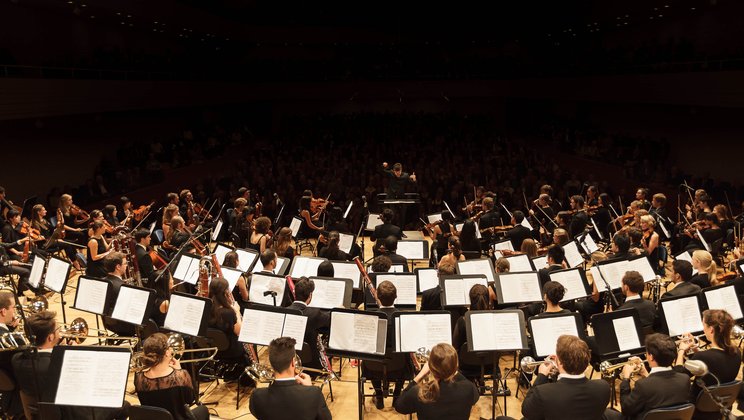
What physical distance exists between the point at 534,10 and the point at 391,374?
30.1 m

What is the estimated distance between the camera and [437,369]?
16.5 feet

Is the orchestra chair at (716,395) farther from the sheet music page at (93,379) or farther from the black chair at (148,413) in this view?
the sheet music page at (93,379)

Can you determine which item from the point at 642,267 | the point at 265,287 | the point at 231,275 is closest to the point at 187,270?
the point at 231,275

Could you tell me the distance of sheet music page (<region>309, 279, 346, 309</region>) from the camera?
7793mm

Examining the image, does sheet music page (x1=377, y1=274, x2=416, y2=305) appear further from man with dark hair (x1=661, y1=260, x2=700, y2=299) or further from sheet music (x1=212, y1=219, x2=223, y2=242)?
sheet music (x1=212, y1=219, x2=223, y2=242)

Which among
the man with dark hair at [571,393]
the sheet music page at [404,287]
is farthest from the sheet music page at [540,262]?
the man with dark hair at [571,393]

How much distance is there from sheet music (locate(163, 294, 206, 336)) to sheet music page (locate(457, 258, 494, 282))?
3743 millimetres

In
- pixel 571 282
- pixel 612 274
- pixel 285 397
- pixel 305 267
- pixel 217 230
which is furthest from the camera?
pixel 217 230

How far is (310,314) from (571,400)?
10.6 feet

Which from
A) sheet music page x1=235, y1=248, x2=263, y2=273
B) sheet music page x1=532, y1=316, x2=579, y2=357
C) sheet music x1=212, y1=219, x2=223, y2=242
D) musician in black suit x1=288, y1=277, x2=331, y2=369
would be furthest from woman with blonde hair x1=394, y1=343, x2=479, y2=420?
sheet music x1=212, y1=219, x2=223, y2=242

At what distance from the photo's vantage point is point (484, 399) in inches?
305

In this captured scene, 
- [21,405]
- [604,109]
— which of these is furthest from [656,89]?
[21,405]

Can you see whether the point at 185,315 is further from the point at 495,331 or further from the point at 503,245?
the point at 503,245

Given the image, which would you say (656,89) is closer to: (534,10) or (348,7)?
(534,10)
